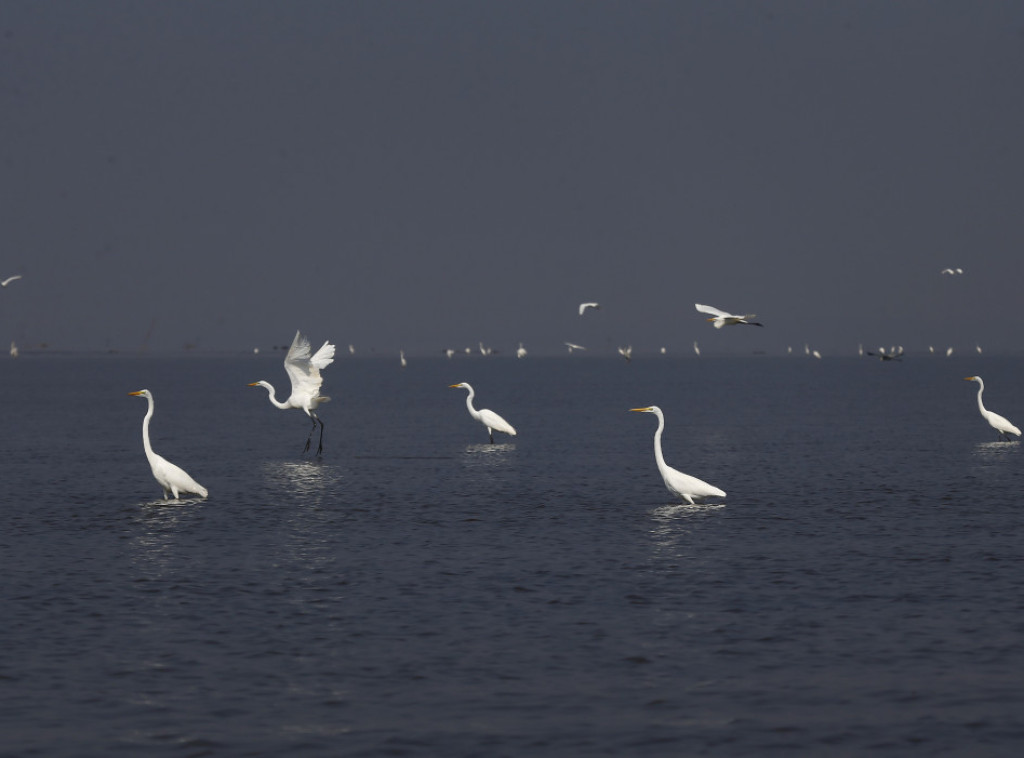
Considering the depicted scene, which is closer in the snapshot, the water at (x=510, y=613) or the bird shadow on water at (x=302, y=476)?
the water at (x=510, y=613)

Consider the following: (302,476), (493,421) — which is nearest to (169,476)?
(302,476)

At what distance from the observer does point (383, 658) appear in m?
15.5

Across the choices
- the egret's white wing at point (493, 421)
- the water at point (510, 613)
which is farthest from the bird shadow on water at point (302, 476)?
the egret's white wing at point (493, 421)

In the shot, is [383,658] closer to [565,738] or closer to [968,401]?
[565,738]

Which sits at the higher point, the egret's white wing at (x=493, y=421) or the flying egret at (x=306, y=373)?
the flying egret at (x=306, y=373)

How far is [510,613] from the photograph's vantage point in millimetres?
17922

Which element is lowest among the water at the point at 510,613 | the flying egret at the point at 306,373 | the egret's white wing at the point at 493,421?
the water at the point at 510,613

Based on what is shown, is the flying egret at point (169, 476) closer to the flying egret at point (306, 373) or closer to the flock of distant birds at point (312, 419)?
Result: the flock of distant birds at point (312, 419)

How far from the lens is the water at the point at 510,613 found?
42.5 feet

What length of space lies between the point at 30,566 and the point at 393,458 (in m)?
23.0

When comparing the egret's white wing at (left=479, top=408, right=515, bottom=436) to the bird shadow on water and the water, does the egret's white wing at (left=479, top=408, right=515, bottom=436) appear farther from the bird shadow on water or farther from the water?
the water

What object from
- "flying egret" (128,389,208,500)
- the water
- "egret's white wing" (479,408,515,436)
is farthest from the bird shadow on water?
"egret's white wing" (479,408,515,436)

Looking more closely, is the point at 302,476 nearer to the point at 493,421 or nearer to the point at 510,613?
the point at 493,421

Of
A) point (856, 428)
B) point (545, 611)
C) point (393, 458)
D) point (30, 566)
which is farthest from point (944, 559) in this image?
point (856, 428)
